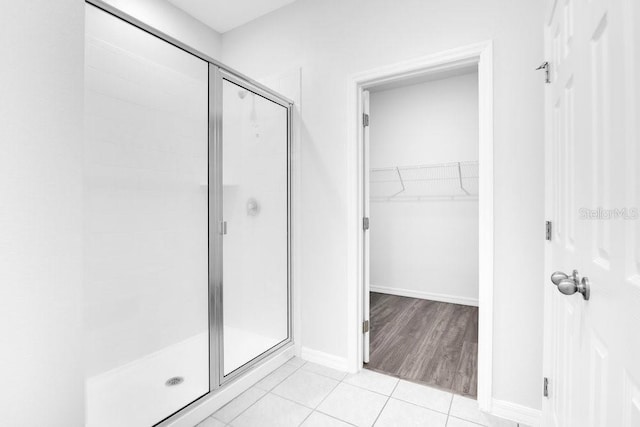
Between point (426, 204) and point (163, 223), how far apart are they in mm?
2937

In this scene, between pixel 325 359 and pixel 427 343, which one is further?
pixel 427 343

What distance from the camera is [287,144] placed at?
2387 millimetres

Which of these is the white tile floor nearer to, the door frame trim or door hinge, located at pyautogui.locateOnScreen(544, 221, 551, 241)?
the door frame trim

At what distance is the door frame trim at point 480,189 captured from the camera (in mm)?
1716

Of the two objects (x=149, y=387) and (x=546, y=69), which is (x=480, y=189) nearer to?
(x=546, y=69)

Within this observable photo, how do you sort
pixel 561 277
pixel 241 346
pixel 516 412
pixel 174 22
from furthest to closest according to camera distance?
pixel 174 22, pixel 241 346, pixel 516 412, pixel 561 277

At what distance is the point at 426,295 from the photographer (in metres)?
3.77

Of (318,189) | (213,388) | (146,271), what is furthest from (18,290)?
(318,189)

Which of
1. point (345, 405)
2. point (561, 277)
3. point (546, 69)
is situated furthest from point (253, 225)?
point (546, 69)

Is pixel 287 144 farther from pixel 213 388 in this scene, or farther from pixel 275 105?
pixel 213 388

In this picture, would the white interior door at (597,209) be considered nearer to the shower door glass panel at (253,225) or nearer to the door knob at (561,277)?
the door knob at (561,277)

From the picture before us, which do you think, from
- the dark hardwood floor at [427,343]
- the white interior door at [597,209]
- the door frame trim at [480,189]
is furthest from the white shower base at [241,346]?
the white interior door at [597,209]

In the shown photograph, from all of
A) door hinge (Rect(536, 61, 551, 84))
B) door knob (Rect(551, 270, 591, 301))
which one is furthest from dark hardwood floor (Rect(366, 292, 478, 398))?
door hinge (Rect(536, 61, 551, 84))

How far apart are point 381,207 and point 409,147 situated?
84 cm
